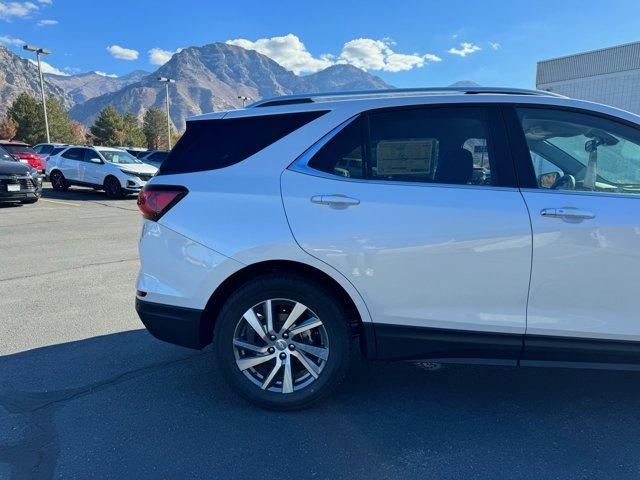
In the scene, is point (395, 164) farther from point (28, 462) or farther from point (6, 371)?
point (6, 371)

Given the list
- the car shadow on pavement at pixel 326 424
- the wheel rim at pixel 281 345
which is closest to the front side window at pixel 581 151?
the car shadow on pavement at pixel 326 424

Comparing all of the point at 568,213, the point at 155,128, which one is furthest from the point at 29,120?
the point at 568,213

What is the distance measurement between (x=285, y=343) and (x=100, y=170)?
15837mm

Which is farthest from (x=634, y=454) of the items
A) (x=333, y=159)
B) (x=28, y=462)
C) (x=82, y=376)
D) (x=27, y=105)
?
(x=27, y=105)

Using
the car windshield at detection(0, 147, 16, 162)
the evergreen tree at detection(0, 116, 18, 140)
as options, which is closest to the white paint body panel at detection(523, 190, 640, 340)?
the car windshield at detection(0, 147, 16, 162)

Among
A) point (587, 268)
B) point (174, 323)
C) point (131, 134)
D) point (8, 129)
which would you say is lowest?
point (174, 323)

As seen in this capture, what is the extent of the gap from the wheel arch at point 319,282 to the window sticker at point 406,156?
2.28 ft

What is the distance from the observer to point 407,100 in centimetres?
289

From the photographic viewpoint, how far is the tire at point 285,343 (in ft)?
9.25

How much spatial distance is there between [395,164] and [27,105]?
59647 mm

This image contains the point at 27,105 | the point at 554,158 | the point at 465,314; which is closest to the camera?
the point at 465,314

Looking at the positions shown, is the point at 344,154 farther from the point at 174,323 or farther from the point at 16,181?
the point at 16,181

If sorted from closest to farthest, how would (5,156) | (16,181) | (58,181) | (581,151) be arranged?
(581,151) → (16,181) → (5,156) → (58,181)

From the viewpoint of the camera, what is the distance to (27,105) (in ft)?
169
